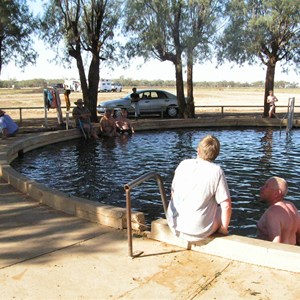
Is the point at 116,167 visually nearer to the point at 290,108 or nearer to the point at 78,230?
the point at 78,230

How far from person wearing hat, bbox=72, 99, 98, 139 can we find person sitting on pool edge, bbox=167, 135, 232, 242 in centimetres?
1216

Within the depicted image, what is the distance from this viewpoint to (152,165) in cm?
1113

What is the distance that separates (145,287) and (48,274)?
0.95 m

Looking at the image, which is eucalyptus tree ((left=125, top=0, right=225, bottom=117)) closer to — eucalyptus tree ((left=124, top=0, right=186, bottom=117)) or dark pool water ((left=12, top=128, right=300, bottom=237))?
eucalyptus tree ((left=124, top=0, right=186, bottom=117))

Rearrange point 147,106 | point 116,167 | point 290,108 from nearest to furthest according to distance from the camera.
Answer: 1. point 116,167
2. point 290,108
3. point 147,106

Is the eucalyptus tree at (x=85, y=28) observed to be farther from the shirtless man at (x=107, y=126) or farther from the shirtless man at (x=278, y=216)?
the shirtless man at (x=278, y=216)

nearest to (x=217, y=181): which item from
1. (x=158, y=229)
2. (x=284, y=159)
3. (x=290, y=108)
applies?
(x=158, y=229)

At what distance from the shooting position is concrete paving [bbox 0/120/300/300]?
3.58m

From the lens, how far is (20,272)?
3996 millimetres

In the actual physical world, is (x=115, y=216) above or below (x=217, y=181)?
below

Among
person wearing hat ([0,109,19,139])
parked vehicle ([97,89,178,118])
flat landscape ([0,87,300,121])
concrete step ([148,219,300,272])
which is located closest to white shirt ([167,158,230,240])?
concrete step ([148,219,300,272])

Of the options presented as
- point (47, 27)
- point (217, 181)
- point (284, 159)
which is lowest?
point (284, 159)

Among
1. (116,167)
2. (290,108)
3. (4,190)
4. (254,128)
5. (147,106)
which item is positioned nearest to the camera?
(4,190)

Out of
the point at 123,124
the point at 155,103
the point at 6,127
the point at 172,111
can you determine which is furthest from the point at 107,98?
the point at 6,127
